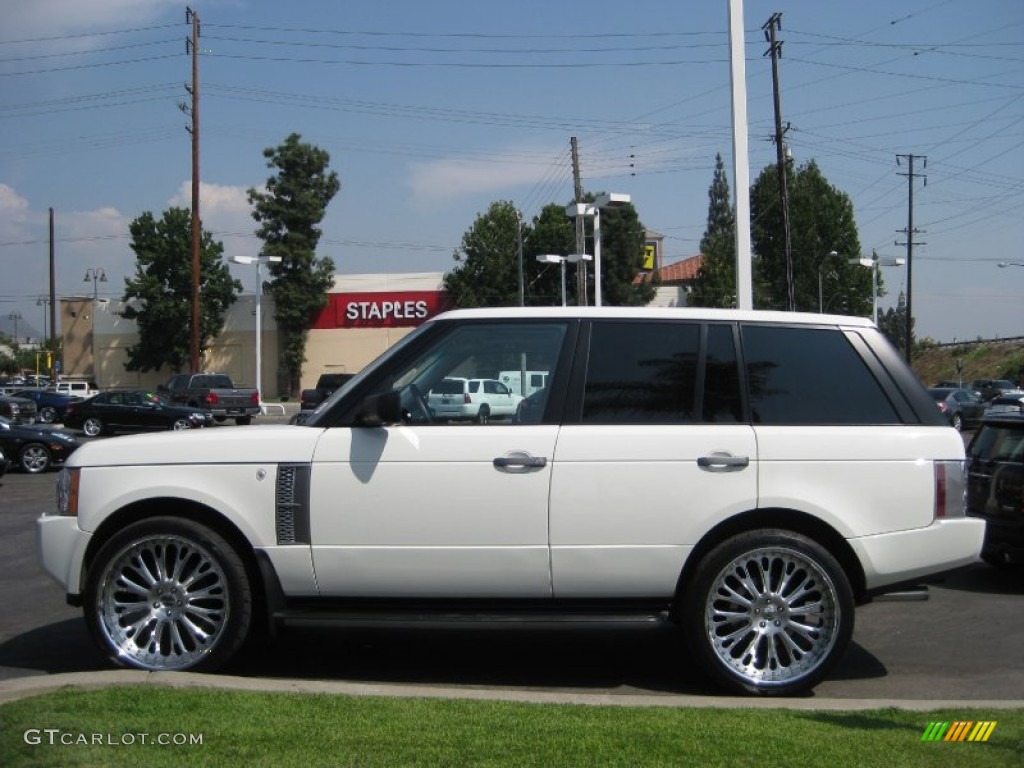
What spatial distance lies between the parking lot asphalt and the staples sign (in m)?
50.4

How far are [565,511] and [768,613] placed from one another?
1225 mm

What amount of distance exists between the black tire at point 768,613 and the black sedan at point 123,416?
2675 centimetres

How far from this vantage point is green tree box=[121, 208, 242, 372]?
187ft

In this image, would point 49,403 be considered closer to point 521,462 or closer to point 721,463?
point 521,462

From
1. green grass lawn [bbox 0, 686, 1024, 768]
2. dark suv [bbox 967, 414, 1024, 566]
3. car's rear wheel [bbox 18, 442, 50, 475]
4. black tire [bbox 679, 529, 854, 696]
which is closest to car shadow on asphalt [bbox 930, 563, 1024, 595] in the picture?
dark suv [bbox 967, 414, 1024, 566]

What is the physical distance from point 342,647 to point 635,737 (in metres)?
2.76

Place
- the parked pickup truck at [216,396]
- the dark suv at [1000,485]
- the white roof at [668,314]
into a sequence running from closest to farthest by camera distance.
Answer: the white roof at [668,314]
the dark suv at [1000,485]
the parked pickup truck at [216,396]

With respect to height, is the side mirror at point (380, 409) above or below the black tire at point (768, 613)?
above

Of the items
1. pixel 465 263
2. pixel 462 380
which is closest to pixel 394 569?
pixel 462 380

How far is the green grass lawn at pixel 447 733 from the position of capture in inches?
164

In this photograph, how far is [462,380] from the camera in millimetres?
5930

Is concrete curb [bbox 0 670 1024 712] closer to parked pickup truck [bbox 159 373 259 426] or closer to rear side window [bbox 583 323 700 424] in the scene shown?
rear side window [bbox 583 323 700 424]

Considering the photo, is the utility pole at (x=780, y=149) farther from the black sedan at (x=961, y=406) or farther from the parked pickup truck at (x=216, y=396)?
the parked pickup truck at (x=216, y=396)

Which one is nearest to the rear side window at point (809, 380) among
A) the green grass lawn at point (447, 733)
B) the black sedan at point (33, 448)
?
the green grass lawn at point (447, 733)
